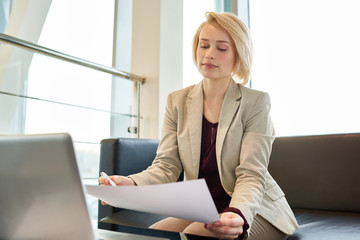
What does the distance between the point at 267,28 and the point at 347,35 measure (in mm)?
622

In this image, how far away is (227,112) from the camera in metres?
1.28

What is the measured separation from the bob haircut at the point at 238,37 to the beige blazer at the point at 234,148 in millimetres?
74

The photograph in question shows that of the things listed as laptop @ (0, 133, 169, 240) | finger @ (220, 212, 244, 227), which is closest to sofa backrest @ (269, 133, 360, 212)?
finger @ (220, 212, 244, 227)

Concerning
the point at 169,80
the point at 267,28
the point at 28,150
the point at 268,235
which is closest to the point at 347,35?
the point at 267,28

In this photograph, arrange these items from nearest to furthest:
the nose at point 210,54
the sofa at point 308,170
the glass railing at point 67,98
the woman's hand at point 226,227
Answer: the woman's hand at point 226,227
the nose at point 210,54
the sofa at point 308,170
the glass railing at point 67,98

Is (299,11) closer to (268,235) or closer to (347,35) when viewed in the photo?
(347,35)

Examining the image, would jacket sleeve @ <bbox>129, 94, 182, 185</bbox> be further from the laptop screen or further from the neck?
the laptop screen

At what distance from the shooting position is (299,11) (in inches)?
106

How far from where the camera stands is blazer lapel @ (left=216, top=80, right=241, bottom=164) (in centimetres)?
123

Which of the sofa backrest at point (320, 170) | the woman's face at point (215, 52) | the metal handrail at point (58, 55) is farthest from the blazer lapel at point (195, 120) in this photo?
the metal handrail at point (58, 55)

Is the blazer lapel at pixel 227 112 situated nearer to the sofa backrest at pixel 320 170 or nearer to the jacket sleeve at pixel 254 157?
the jacket sleeve at pixel 254 157

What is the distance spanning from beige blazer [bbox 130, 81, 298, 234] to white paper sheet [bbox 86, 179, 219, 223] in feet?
1.09

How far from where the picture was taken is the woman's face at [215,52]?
126 cm

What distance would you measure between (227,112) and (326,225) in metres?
0.59
